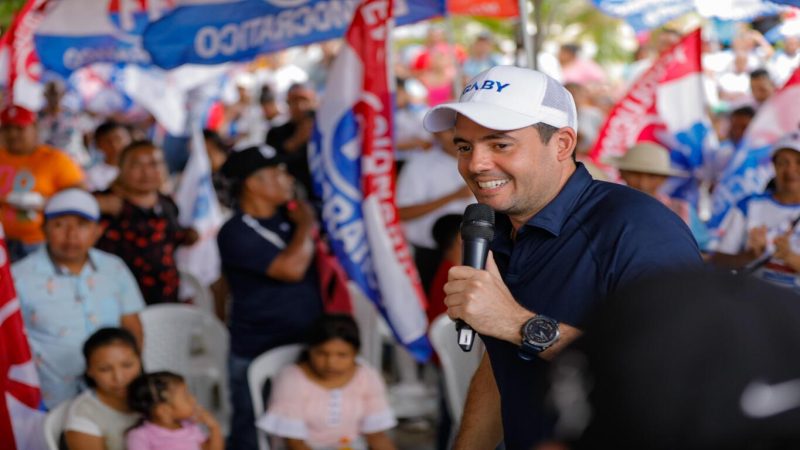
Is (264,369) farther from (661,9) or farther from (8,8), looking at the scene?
(8,8)

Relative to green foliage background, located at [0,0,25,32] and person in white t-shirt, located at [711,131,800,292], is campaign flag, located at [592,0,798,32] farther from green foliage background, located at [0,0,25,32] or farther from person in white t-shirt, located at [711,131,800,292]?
green foliage background, located at [0,0,25,32]

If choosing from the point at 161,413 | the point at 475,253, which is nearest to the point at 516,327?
the point at 475,253

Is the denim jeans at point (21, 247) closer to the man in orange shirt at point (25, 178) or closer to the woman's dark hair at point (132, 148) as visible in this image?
the man in orange shirt at point (25, 178)

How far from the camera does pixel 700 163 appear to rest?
7.30 m

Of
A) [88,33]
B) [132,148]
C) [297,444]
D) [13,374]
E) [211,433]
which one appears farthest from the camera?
[88,33]

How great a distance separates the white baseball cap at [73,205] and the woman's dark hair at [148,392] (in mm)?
1079

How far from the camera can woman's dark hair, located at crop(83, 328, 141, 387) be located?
4.74 metres

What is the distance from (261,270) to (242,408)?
71cm

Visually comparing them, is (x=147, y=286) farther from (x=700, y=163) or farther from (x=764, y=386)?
(x=764, y=386)

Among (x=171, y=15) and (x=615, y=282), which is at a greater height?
(x=171, y=15)

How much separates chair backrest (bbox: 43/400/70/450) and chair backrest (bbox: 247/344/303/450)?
2.97ft

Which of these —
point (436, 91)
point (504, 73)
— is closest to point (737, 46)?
point (436, 91)

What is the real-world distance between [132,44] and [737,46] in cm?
688

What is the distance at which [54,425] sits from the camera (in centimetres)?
443
